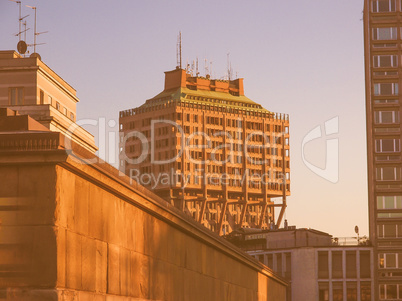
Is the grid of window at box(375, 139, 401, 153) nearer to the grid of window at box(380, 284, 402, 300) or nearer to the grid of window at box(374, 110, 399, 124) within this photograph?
the grid of window at box(374, 110, 399, 124)

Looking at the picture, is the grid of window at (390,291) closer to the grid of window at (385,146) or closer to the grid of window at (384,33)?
the grid of window at (385,146)

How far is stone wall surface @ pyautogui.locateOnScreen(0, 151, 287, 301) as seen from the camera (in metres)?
14.4

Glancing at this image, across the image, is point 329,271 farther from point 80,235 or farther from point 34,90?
point 80,235

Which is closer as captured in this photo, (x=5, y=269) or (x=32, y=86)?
(x=5, y=269)

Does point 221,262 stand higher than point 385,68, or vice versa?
point 385,68

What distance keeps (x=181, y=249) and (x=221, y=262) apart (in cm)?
783

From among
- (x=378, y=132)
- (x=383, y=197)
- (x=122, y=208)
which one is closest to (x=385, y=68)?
(x=378, y=132)

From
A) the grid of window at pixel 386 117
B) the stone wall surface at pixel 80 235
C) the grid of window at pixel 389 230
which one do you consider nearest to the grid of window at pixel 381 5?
the grid of window at pixel 386 117

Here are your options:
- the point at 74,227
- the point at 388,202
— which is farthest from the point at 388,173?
the point at 74,227

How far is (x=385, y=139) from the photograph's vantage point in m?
160

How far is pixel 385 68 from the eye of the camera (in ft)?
529

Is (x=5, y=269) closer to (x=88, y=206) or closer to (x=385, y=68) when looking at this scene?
(x=88, y=206)

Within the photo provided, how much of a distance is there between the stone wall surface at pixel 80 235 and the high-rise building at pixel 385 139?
445ft

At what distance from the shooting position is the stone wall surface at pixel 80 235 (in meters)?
14.4
